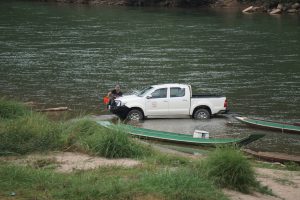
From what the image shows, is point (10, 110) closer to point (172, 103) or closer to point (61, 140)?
point (61, 140)

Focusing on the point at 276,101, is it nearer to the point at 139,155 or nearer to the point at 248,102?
the point at 248,102

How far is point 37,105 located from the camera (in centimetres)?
2753

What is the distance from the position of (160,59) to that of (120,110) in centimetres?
1876

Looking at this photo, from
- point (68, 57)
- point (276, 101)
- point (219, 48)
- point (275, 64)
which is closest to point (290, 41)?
point (219, 48)

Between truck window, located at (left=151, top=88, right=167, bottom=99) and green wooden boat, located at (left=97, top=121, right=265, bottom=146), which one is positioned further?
truck window, located at (left=151, top=88, right=167, bottom=99)

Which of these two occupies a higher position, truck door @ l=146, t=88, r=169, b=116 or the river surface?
the river surface

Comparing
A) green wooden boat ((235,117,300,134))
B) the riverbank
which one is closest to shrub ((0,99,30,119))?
green wooden boat ((235,117,300,134))

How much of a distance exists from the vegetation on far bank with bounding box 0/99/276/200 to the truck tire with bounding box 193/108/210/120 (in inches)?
438

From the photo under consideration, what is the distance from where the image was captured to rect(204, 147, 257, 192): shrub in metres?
11.1

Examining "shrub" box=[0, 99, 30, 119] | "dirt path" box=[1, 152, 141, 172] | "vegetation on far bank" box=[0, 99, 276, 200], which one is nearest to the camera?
"vegetation on far bank" box=[0, 99, 276, 200]

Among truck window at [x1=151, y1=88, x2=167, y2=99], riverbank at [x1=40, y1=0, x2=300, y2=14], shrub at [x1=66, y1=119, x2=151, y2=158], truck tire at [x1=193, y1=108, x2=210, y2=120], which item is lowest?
shrub at [x1=66, y1=119, x2=151, y2=158]

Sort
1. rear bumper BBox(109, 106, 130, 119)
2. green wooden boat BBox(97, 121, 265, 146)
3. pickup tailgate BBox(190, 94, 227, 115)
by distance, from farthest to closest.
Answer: pickup tailgate BBox(190, 94, 227, 115) < rear bumper BBox(109, 106, 130, 119) < green wooden boat BBox(97, 121, 265, 146)

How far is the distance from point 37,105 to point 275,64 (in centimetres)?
1988

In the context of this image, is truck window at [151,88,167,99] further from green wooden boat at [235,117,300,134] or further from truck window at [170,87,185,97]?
green wooden boat at [235,117,300,134]
